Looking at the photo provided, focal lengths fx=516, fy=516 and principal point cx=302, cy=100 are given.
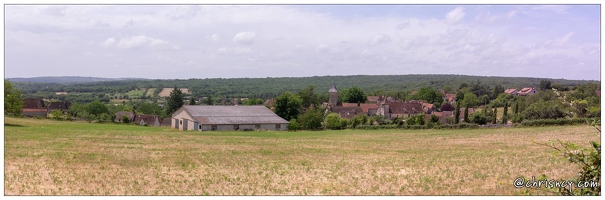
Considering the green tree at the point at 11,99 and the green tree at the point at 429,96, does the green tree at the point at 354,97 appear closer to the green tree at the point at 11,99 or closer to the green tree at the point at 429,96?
the green tree at the point at 429,96

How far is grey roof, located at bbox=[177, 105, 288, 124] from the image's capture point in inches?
2191

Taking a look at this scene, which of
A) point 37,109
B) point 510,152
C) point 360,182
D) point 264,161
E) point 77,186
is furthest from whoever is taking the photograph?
point 37,109

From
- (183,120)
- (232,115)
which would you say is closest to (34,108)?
(183,120)

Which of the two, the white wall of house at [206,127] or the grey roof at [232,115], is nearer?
the white wall of house at [206,127]

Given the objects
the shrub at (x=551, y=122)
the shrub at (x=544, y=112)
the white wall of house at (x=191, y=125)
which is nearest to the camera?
the shrub at (x=551, y=122)

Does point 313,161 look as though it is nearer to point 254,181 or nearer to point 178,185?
point 254,181

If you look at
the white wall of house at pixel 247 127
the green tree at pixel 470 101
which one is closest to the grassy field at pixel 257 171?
the white wall of house at pixel 247 127

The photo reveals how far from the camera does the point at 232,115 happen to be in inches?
2327

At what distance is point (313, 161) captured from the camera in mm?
21906

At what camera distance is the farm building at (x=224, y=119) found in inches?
2142

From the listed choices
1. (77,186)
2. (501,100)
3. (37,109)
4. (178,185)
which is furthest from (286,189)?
(501,100)

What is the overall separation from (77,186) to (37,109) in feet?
275

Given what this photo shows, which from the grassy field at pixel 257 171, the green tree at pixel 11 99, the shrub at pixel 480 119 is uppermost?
the green tree at pixel 11 99

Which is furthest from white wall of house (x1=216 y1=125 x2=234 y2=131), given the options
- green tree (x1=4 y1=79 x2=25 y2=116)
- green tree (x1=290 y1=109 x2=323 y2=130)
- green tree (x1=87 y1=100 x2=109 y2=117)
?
green tree (x1=87 y1=100 x2=109 y2=117)
